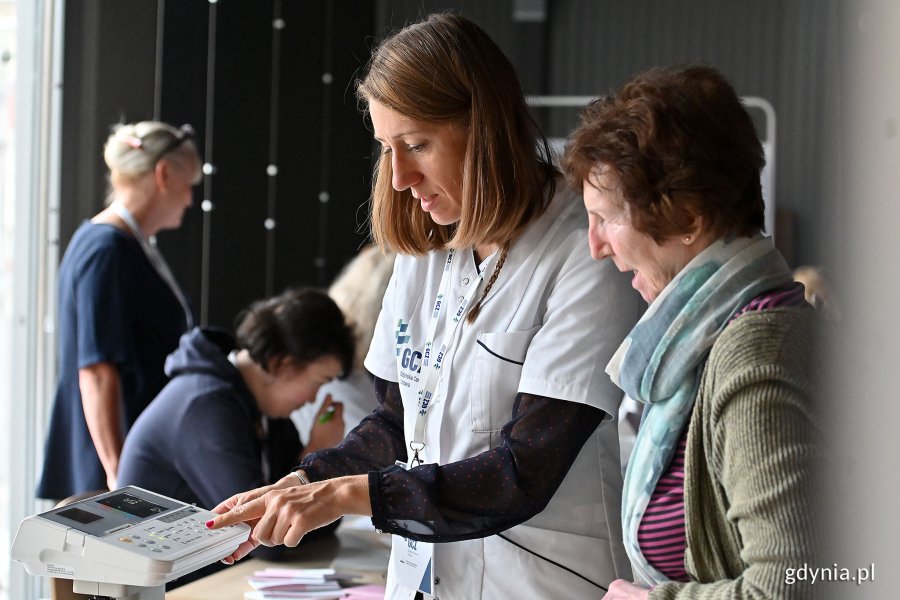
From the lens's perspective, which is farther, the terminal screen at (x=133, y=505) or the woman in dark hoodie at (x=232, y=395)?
the woman in dark hoodie at (x=232, y=395)

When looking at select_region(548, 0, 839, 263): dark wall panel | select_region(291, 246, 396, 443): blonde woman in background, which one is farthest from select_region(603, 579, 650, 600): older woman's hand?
select_region(548, 0, 839, 263): dark wall panel

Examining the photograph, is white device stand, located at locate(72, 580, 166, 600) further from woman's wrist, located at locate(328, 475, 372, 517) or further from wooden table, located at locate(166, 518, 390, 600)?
wooden table, located at locate(166, 518, 390, 600)

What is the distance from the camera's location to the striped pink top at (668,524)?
3.64 feet

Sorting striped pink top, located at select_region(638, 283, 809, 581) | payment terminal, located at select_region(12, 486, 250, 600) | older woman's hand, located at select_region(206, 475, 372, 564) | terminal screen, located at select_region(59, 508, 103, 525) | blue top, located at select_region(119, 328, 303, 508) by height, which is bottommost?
blue top, located at select_region(119, 328, 303, 508)

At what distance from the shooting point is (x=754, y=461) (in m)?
0.96

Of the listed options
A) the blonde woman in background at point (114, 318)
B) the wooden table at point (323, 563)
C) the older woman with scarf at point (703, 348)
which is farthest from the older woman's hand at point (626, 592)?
the blonde woman in background at point (114, 318)

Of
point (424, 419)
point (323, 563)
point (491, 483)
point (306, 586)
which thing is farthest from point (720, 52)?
point (491, 483)

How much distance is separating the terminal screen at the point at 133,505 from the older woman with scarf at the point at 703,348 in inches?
25.5

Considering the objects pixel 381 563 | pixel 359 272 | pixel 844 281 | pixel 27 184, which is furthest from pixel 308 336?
pixel 844 281

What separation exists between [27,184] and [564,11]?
150 inches

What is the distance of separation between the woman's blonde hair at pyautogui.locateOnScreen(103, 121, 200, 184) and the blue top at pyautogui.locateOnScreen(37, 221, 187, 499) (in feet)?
0.68

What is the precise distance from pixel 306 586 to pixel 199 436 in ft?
1.42

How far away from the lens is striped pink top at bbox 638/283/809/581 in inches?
43.6

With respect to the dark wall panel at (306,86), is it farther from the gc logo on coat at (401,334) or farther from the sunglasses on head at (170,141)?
the gc logo on coat at (401,334)
